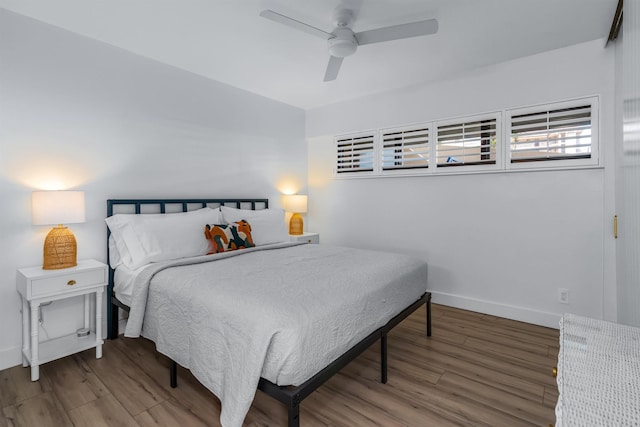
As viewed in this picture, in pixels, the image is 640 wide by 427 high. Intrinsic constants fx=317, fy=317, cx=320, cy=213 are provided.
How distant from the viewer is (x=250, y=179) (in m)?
4.17

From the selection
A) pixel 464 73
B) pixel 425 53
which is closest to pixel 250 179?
pixel 425 53

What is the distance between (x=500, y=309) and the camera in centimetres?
332

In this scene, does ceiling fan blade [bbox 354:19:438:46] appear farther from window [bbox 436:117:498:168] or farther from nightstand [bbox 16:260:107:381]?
nightstand [bbox 16:260:107:381]

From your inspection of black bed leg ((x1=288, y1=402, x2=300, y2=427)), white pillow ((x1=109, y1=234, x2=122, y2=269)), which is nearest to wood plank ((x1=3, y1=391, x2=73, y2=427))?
white pillow ((x1=109, y1=234, x2=122, y2=269))

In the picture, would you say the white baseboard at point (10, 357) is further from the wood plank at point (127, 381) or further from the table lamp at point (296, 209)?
the table lamp at point (296, 209)

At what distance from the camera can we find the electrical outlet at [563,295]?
118 inches

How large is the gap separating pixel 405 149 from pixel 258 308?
3.04 meters

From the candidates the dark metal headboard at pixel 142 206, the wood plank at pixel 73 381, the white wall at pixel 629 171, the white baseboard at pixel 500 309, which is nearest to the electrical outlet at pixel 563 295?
the white baseboard at pixel 500 309

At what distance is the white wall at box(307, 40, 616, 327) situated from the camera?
284 cm

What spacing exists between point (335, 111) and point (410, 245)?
7.16 feet

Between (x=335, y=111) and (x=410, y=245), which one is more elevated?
(x=335, y=111)

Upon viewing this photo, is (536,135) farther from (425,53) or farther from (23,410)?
(23,410)

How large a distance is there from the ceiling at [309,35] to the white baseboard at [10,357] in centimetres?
251

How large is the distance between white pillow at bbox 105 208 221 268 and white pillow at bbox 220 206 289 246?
49 cm
